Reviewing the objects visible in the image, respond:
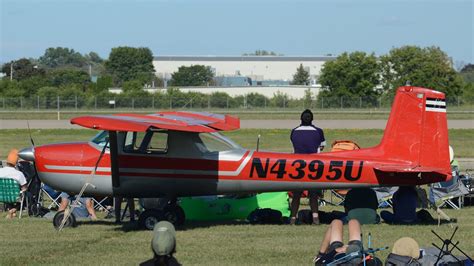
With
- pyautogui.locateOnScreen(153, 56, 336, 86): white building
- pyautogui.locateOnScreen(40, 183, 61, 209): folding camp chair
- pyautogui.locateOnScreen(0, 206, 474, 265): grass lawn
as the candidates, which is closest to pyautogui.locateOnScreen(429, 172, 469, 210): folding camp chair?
pyautogui.locateOnScreen(0, 206, 474, 265): grass lawn

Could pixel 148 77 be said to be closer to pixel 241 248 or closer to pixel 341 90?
pixel 341 90

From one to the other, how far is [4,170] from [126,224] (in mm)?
2565

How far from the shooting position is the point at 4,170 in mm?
14406

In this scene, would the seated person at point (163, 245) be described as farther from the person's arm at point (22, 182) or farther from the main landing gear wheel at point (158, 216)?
the person's arm at point (22, 182)

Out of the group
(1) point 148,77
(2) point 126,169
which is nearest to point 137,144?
(2) point 126,169

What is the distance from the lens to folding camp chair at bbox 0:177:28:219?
14.1 meters

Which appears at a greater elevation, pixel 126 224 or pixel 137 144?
pixel 137 144

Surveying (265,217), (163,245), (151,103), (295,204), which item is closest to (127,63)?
(151,103)

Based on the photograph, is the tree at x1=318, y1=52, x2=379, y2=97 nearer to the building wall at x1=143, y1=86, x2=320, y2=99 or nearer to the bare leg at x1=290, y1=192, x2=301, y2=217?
the building wall at x1=143, y1=86, x2=320, y2=99

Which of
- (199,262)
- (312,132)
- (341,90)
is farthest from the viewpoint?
(341,90)

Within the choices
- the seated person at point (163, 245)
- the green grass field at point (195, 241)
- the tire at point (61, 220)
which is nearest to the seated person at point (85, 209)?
the green grass field at point (195, 241)

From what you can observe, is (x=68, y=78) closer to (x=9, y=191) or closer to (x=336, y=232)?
(x=9, y=191)

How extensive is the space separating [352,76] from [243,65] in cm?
5675

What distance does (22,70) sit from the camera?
363 feet
